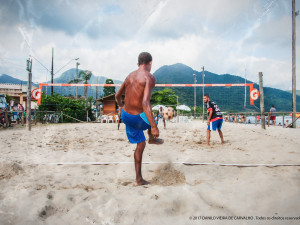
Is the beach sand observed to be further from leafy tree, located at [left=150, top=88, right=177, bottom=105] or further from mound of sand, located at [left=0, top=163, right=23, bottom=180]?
leafy tree, located at [left=150, top=88, right=177, bottom=105]

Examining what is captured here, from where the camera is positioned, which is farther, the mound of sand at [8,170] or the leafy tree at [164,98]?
the leafy tree at [164,98]

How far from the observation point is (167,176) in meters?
2.47

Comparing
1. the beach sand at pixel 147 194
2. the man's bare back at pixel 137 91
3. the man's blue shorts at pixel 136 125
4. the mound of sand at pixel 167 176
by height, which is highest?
the man's bare back at pixel 137 91

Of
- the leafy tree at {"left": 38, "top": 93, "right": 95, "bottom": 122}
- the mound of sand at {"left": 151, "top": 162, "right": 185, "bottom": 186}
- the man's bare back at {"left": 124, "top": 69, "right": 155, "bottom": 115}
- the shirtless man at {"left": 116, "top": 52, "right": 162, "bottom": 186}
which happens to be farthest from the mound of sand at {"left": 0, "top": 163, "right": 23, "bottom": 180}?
the leafy tree at {"left": 38, "top": 93, "right": 95, "bottom": 122}

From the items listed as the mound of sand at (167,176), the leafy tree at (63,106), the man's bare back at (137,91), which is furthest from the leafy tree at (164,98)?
the man's bare back at (137,91)

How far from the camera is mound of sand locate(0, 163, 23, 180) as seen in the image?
7.72ft

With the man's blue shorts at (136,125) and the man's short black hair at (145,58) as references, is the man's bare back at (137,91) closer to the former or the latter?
the man's blue shorts at (136,125)

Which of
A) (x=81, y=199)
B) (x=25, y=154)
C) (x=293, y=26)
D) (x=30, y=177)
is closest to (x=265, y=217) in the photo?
(x=81, y=199)

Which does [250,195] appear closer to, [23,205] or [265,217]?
[265,217]

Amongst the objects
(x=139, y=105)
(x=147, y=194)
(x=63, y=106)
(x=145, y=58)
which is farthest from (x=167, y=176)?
(x=63, y=106)

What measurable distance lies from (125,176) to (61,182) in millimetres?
780

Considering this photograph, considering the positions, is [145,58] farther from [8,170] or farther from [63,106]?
[63,106]

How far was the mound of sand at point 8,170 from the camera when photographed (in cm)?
235

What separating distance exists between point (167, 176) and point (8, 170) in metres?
2.11
